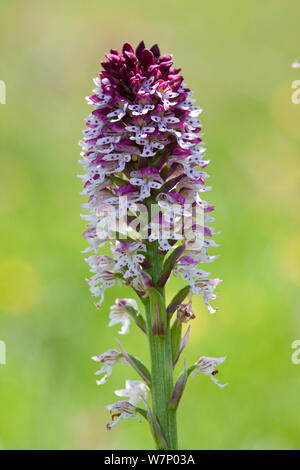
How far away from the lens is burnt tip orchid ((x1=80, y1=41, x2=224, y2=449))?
2.92 metres

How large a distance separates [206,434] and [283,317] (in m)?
1.50

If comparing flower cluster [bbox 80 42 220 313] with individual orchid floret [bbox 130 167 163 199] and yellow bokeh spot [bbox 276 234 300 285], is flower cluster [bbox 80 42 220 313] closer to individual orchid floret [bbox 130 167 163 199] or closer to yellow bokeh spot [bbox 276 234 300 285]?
individual orchid floret [bbox 130 167 163 199]

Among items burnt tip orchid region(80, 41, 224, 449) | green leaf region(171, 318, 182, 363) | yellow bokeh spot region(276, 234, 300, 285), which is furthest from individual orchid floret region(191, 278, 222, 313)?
yellow bokeh spot region(276, 234, 300, 285)

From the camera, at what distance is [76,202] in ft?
25.7

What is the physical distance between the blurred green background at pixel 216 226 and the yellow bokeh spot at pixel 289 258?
0.02 meters

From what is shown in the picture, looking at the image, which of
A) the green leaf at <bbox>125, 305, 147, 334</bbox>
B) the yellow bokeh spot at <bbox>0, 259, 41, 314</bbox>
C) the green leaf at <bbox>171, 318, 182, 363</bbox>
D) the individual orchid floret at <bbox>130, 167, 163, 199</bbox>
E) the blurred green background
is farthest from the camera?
the yellow bokeh spot at <bbox>0, 259, 41, 314</bbox>

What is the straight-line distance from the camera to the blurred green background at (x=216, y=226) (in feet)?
14.8

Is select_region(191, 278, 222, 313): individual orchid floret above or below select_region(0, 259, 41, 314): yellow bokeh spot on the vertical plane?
below

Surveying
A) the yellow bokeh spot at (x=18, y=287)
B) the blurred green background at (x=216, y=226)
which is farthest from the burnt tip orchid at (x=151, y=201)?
the yellow bokeh spot at (x=18, y=287)

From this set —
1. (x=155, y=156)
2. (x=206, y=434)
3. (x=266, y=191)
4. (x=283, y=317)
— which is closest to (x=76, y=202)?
(x=266, y=191)

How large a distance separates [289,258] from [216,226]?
871 mm

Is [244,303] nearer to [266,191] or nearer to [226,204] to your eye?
[226,204]

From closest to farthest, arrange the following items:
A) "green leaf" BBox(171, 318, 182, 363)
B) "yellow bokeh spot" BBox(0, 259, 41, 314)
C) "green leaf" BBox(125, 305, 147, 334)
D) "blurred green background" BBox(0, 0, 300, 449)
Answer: "green leaf" BBox(171, 318, 182, 363) → "green leaf" BBox(125, 305, 147, 334) → "blurred green background" BBox(0, 0, 300, 449) → "yellow bokeh spot" BBox(0, 259, 41, 314)

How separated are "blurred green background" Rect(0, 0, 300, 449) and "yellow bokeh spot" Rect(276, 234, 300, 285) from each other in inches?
0.7
